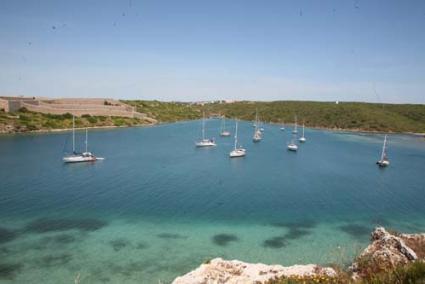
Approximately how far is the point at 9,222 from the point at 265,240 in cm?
2264

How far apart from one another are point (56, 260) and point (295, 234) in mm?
19168

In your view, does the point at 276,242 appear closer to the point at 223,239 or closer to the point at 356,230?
the point at 223,239

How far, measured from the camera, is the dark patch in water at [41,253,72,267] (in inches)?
971

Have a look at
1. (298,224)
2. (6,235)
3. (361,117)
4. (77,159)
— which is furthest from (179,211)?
(361,117)

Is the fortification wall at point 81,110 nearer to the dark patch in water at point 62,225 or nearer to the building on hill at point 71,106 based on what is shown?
the building on hill at point 71,106

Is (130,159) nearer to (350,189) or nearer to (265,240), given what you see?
(350,189)

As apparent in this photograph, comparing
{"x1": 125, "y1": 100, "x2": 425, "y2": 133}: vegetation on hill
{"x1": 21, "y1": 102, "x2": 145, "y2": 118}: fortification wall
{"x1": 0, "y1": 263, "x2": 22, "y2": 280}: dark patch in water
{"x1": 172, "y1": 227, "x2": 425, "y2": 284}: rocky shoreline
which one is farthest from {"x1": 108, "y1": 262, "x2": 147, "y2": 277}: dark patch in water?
{"x1": 125, "y1": 100, "x2": 425, "y2": 133}: vegetation on hill

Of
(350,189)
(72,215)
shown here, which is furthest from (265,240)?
(350,189)

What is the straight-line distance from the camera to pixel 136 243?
28.9 metres

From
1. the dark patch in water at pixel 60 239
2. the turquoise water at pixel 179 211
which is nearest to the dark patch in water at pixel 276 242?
the turquoise water at pixel 179 211

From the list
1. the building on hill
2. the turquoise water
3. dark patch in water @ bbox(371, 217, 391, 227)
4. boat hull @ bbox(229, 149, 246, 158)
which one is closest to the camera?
the turquoise water

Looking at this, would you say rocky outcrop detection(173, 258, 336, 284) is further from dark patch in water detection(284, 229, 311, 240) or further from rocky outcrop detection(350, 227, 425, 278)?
dark patch in water detection(284, 229, 311, 240)

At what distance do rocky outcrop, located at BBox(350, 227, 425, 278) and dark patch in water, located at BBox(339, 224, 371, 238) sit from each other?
1168cm

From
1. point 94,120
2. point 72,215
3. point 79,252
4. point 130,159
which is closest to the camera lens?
point 79,252
